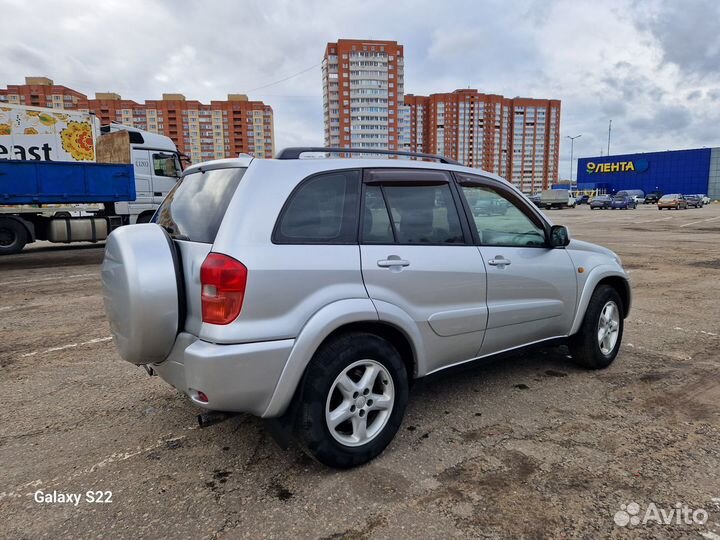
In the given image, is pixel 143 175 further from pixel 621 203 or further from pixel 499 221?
pixel 621 203

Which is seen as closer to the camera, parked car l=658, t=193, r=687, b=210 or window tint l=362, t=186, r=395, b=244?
window tint l=362, t=186, r=395, b=244

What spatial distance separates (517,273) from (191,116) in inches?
3241

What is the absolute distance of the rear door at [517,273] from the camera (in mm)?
3281

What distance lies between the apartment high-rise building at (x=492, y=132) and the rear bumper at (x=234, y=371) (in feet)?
308

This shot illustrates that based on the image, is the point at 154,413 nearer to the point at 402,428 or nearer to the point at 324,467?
the point at 324,467

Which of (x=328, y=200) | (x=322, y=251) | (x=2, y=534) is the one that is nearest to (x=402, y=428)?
(x=322, y=251)

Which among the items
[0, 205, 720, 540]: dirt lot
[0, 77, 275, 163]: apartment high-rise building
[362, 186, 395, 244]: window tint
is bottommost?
[0, 205, 720, 540]: dirt lot

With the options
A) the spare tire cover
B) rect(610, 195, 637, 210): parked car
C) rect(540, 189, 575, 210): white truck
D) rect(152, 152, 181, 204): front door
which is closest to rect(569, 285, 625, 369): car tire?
the spare tire cover

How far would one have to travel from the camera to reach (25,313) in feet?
20.2

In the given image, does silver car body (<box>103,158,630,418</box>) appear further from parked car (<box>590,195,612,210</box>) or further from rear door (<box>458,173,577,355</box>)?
parked car (<box>590,195,612,210</box>)

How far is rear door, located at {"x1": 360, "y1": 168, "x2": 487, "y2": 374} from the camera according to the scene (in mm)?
2713

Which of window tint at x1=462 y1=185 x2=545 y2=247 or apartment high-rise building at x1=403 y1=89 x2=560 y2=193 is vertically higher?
apartment high-rise building at x1=403 y1=89 x2=560 y2=193

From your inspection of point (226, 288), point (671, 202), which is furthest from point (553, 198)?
point (226, 288)

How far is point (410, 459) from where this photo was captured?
2.72 meters
